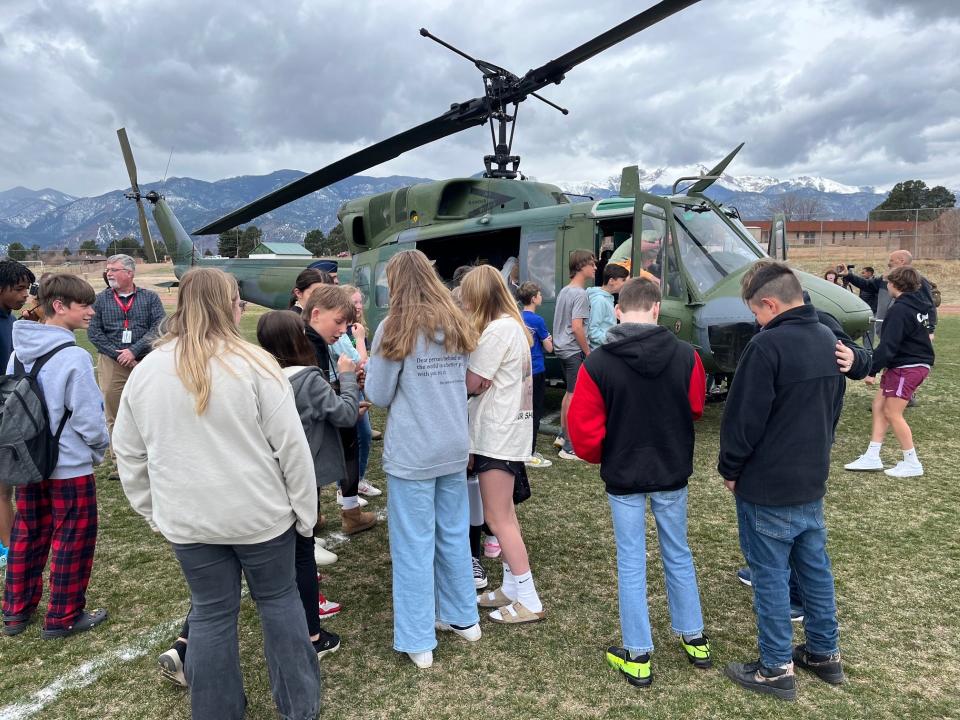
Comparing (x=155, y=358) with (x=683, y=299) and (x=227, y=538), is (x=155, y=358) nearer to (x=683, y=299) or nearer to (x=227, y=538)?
(x=227, y=538)

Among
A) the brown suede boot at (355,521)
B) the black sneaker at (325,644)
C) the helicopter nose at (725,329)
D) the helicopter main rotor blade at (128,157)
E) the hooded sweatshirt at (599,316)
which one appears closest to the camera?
the black sneaker at (325,644)

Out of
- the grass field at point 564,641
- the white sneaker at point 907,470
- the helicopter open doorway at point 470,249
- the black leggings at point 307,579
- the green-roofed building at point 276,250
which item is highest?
the green-roofed building at point 276,250

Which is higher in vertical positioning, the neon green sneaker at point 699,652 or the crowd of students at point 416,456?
the crowd of students at point 416,456

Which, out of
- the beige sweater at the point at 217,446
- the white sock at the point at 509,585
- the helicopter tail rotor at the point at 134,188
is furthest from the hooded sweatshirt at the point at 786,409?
the helicopter tail rotor at the point at 134,188

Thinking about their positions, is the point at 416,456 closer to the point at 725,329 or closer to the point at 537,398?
the point at 537,398

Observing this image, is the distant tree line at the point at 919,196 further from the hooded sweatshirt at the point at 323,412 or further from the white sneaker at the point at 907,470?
the hooded sweatshirt at the point at 323,412

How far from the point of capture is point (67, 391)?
2.84 m

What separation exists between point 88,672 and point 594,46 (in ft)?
19.0

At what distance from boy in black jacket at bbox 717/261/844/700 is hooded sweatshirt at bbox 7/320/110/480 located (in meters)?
2.82

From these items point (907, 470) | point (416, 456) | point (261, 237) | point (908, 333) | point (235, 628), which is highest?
point (261, 237)

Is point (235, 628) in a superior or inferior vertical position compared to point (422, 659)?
superior

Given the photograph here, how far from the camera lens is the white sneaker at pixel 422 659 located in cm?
268

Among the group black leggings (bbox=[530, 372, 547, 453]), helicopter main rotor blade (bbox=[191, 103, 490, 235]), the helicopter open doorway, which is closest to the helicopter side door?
black leggings (bbox=[530, 372, 547, 453])

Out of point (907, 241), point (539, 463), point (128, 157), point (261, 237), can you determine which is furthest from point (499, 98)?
point (261, 237)
